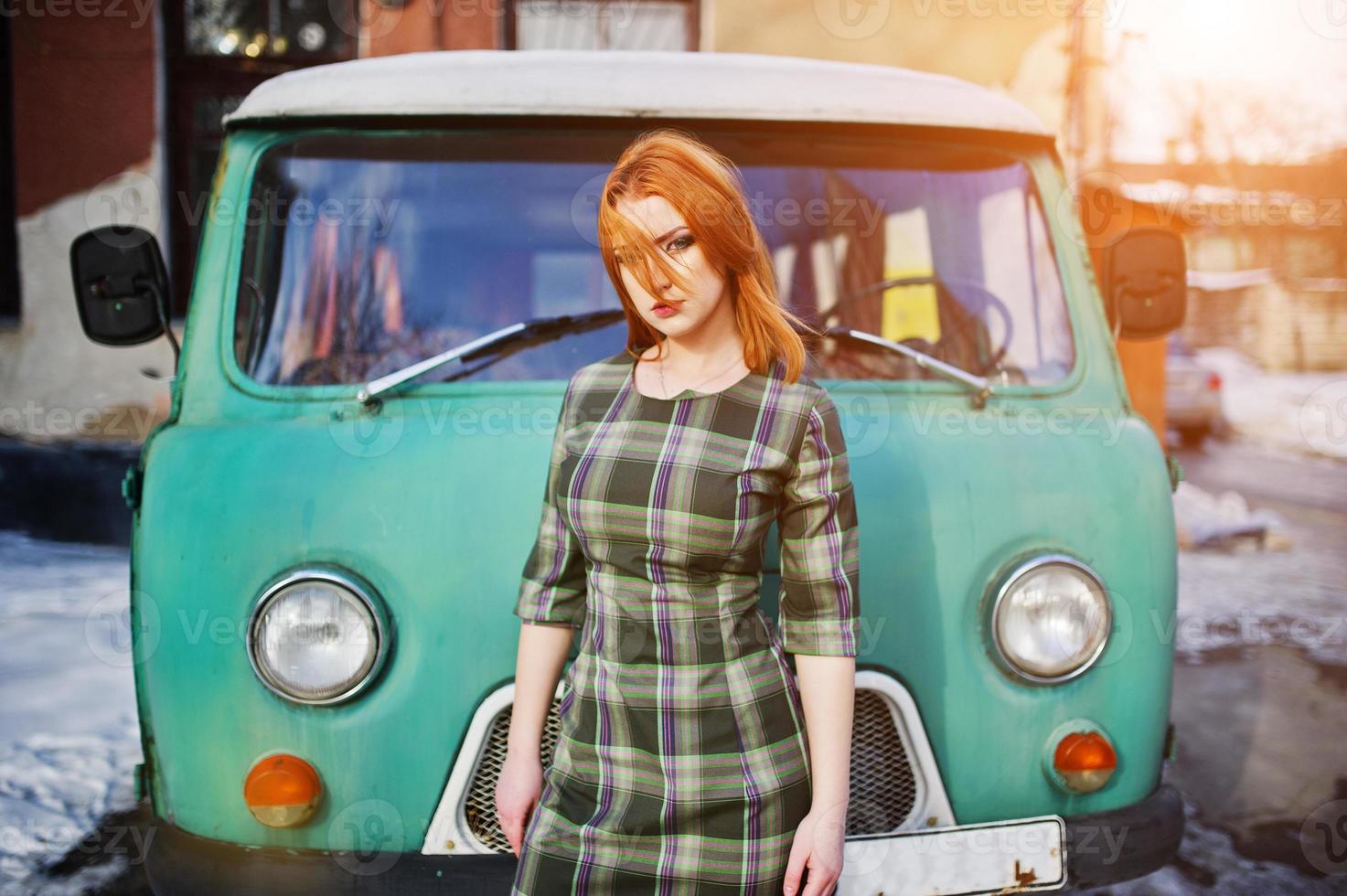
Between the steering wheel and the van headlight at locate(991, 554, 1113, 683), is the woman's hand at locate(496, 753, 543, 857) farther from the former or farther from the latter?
the steering wheel

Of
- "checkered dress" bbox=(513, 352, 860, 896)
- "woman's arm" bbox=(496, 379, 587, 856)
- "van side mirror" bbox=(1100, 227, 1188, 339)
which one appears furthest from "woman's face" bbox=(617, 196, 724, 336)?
"van side mirror" bbox=(1100, 227, 1188, 339)

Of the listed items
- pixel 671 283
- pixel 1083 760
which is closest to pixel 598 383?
pixel 671 283

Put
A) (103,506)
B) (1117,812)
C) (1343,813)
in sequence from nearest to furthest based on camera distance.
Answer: (1117,812) → (1343,813) → (103,506)

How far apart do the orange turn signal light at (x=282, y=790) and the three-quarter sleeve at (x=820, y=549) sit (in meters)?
0.95

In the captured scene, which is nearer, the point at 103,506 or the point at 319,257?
the point at 319,257

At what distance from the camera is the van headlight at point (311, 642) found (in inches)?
71.2

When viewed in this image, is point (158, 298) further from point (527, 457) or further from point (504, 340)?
point (527, 457)

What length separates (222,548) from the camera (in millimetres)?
1863

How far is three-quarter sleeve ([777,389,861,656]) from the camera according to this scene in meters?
1.42

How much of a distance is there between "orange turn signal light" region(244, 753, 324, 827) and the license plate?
946 mm

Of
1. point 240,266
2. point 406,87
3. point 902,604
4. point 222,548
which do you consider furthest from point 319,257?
point 902,604

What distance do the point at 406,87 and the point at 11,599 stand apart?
522 cm

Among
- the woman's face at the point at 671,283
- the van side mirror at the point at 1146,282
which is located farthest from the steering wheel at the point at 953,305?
the woman's face at the point at 671,283

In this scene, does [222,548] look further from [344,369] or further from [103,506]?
[103,506]
